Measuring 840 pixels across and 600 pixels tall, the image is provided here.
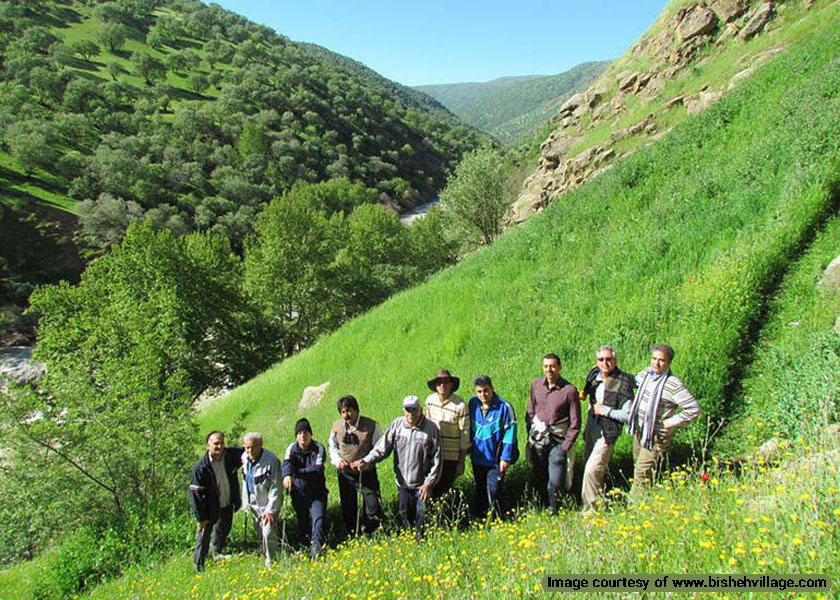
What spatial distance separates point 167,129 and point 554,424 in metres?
95.2

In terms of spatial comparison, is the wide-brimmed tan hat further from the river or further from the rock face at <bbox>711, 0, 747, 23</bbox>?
the river

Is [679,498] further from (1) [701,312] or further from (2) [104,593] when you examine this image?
(2) [104,593]

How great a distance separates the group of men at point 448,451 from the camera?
4969mm

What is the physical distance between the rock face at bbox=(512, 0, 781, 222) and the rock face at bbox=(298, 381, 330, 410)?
580 inches

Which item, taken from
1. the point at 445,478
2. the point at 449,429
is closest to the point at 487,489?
the point at 445,478

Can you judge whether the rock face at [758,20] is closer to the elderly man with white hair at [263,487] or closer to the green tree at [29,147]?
the elderly man with white hair at [263,487]

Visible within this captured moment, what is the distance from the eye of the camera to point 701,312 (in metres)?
7.14

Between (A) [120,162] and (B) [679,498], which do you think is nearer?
(B) [679,498]

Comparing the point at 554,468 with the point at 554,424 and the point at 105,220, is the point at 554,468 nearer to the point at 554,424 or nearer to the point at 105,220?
the point at 554,424

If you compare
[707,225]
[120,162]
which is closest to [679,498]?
[707,225]

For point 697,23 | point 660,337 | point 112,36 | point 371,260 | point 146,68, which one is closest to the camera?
point 660,337

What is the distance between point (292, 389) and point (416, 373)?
18.3 feet

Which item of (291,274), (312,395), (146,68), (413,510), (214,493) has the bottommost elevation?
(312,395)

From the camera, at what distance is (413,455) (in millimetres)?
5605
